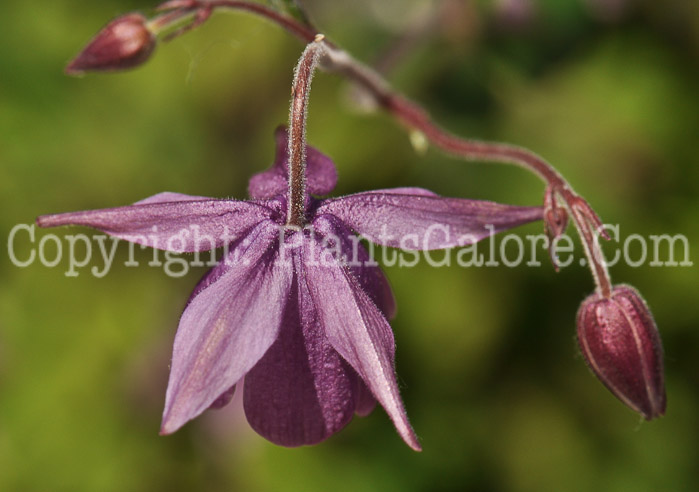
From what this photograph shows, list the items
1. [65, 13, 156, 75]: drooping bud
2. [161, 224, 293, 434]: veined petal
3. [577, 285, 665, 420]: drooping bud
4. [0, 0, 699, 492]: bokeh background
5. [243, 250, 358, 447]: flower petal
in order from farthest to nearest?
[0, 0, 699, 492]: bokeh background → [65, 13, 156, 75]: drooping bud → [577, 285, 665, 420]: drooping bud → [243, 250, 358, 447]: flower petal → [161, 224, 293, 434]: veined petal

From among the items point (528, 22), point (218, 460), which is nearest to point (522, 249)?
point (528, 22)

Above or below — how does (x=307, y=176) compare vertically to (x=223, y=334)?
above

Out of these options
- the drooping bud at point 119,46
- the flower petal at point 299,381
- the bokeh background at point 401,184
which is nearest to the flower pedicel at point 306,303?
the flower petal at point 299,381

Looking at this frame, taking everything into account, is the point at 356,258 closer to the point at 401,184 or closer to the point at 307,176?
the point at 307,176

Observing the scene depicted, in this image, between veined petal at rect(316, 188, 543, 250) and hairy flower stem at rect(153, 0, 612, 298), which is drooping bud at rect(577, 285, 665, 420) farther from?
veined petal at rect(316, 188, 543, 250)

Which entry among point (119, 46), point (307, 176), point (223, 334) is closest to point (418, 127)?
point (307, 176)

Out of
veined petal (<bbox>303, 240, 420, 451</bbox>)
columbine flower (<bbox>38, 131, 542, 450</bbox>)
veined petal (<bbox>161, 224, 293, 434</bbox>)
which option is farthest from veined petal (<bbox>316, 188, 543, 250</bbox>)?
veined petal (<bbox>161, 224, 293, 434</bbox>)
